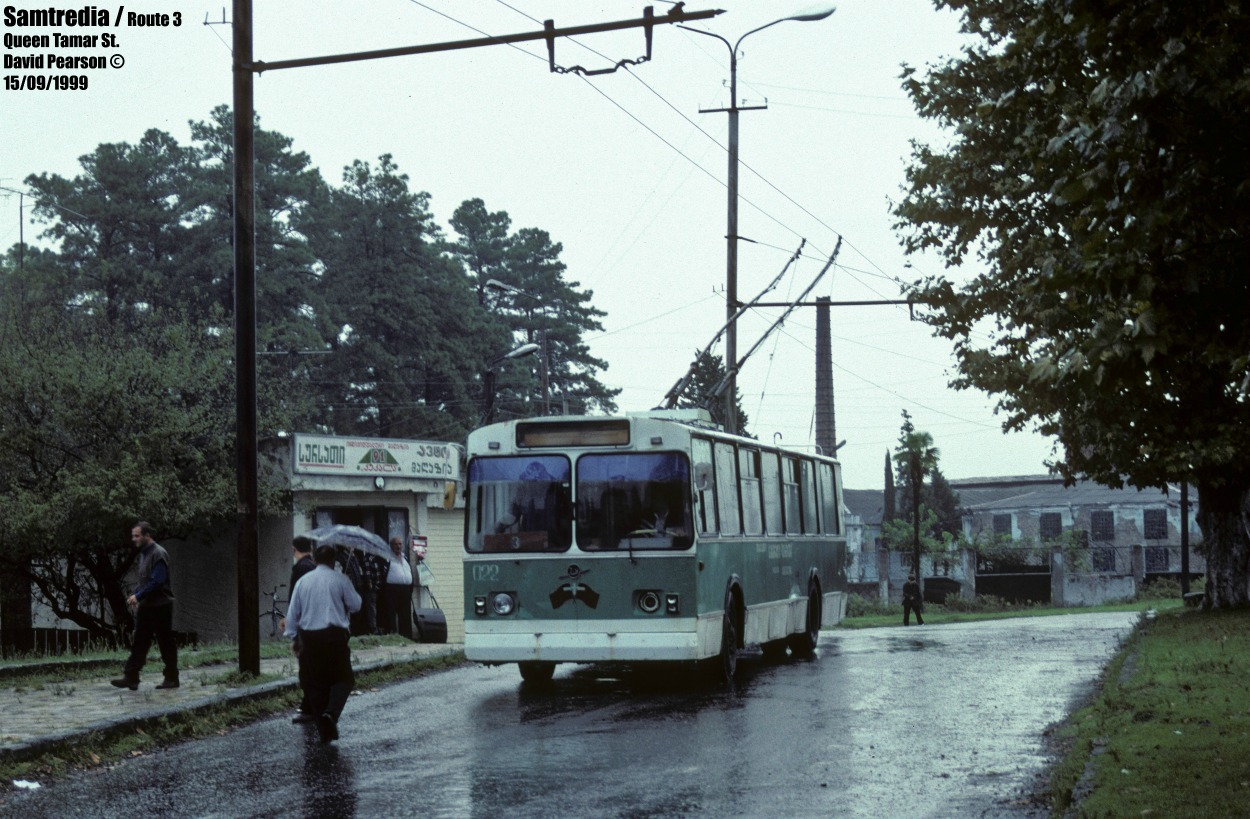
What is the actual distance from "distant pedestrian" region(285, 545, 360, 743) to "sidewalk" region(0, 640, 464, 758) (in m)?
1.57

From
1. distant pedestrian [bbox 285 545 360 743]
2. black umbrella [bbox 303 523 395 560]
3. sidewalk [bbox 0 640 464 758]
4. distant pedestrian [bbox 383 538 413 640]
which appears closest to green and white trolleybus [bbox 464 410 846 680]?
sidewalk [bbox 0 640 464 758]

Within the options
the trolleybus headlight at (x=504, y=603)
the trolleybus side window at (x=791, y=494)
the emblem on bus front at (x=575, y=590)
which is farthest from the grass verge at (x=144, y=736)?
the trolleybus side window at (x=791, y=494)

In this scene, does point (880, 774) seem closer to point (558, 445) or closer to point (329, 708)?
point (329, 708)

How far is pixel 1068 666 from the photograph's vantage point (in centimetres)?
2012

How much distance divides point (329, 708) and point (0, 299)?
4083 centimetres

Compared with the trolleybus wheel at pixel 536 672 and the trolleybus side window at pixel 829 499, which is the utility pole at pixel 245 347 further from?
the trolleybus side window at pixel 829 499

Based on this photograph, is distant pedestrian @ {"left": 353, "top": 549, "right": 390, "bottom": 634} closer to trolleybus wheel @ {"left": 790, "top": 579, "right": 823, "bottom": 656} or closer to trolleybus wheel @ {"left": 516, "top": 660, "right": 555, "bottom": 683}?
trolleybus wheel @ {"left": 790, "top": 579, "right": 823, "bottom": 656}

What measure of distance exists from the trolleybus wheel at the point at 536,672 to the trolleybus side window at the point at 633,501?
6.41ft

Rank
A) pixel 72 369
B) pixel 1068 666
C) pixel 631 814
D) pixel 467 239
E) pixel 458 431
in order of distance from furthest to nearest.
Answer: pixel 467 239, pixel 458 431, pixel 72 369, pixel 1068 666, pixel 631 814

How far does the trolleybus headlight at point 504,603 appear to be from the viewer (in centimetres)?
1712

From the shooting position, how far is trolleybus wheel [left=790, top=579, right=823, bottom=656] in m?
23.2

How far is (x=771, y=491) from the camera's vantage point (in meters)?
21.4

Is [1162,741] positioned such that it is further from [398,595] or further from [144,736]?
[398,595]

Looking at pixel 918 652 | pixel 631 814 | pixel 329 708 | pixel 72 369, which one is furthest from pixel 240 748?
pixel 72 369
